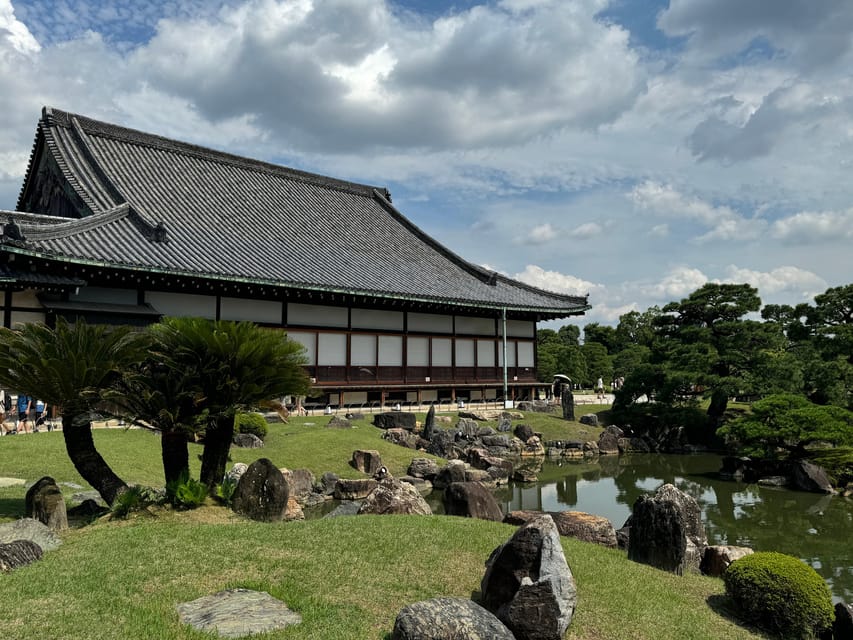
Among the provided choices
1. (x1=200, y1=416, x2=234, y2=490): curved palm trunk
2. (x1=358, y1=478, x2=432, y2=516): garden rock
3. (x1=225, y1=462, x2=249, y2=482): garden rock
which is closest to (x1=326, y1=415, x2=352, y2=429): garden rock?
(x1=225, y1=462, x2=249, y2=482): garden rock

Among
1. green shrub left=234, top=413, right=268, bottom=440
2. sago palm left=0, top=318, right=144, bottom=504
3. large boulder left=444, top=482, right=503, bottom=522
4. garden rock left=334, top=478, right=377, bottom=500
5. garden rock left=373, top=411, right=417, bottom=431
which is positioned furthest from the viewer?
garden rock left=373, top=411, right=417, bottom=431

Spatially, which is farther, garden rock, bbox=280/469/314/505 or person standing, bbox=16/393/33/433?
person standing, bbox=16/393/33/433

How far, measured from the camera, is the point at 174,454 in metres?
10.4

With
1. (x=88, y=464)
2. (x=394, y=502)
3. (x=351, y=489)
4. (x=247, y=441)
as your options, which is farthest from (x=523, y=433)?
(x=88, y=464)

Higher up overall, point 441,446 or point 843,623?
point 441,446

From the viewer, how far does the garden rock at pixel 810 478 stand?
68.5ft

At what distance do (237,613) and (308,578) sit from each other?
1.19 meters

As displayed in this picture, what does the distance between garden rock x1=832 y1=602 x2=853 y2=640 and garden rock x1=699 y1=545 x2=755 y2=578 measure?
193 cm

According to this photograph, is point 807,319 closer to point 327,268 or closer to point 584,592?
point 327,268

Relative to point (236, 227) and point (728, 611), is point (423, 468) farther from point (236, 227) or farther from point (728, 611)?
point (236, 227)

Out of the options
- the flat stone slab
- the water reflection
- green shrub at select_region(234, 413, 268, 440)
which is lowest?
the water reflection

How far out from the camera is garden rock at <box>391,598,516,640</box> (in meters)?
5.66

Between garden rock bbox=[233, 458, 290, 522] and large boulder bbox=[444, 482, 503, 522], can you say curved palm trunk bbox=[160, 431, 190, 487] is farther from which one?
large boulder bbox=[444, 482, 503, 522]

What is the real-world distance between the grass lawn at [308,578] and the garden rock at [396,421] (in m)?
14.1
